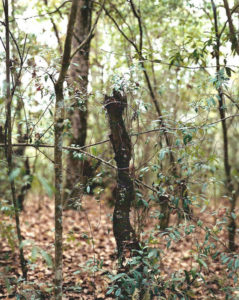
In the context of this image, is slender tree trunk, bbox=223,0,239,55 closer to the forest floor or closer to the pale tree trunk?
the forest floor

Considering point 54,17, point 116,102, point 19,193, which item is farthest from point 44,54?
point 19,193

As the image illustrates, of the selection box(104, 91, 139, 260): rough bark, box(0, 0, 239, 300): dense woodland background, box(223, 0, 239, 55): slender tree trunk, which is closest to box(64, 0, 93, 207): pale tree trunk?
box(0, 0, 239, 300): dense woodland background

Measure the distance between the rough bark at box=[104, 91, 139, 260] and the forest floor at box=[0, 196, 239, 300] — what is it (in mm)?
180

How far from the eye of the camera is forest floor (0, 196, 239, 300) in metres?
3.16

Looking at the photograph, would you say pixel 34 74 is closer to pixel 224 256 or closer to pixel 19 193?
pixel 224 256

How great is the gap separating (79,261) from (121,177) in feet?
6.85

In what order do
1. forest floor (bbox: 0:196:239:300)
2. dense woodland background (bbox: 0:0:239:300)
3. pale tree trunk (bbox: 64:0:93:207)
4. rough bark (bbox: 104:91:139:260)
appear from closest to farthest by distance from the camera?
dense woodland background (bbox: 0:0:239:300)
rough bark (bbox: 104:91:139:260)
forest floor (bbox: 0:196:239:300)
pale tree trunk (bbox: 64:0:93:207)

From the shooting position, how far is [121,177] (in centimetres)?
310

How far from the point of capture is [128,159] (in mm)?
3113

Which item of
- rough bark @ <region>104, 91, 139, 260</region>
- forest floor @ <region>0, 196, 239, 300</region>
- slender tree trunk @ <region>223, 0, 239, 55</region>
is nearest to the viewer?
rough bark @ <region>104, 91, 139, 260</region>

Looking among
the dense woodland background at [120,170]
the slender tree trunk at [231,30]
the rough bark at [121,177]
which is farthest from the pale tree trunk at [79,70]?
the slender tree trunk at [231,30]

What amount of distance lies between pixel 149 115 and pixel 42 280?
2.98 metres

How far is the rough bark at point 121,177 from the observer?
3.05 meters

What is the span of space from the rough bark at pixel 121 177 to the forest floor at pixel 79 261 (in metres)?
0.18
